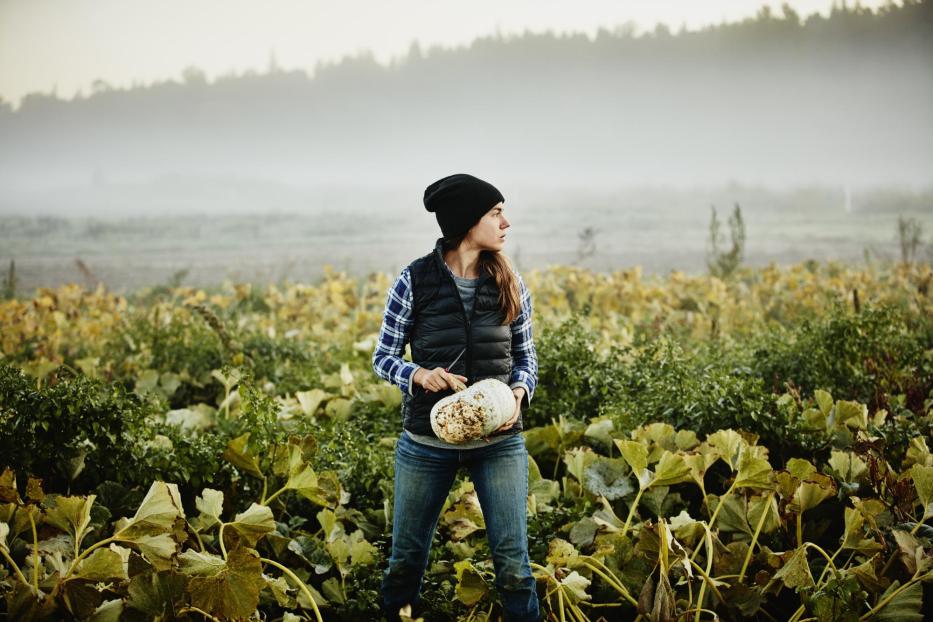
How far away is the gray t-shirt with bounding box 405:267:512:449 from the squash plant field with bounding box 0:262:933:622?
0.38m

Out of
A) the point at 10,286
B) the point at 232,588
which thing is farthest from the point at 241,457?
the point at 10,286

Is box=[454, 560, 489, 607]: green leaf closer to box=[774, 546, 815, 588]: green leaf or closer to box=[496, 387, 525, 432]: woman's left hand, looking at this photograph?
box=[496, 387, 525, 432]: woman's left hand

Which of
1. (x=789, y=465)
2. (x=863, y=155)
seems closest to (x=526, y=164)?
(x=863, y=155)

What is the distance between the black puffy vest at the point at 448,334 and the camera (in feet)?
6.86

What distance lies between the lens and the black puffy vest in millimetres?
2092

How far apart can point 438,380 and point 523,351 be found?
0.36 meters

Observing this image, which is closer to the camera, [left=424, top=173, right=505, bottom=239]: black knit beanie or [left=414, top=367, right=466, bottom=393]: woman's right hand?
[left=414, top=367, right=466, bottom=393]: woman's right hand

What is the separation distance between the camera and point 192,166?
10883 mm

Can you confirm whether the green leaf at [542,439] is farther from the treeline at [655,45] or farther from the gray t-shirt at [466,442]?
the treeline at [655,45]

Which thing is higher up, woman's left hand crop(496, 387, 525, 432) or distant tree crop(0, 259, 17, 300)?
distant tree crop(0, 259, 17, 300)

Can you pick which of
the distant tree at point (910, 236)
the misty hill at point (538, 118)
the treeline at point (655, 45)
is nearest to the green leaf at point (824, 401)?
the distant tree at point (910, 236)

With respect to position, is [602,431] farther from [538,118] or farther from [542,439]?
[538,118]

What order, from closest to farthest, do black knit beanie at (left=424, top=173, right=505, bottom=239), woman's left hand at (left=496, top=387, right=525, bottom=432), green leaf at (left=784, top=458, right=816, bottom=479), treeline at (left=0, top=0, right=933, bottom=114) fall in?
1. woman's left hand at (left=496, top=387, right=525, bottom=432)
2. black knit beanie at (left=424, top=173, right=505, bottom=239)
3. green leaf at (left=784, top=458, right=816, bottom=479)
4. treeline at (left=0, top=0, right=933, bottom=114)

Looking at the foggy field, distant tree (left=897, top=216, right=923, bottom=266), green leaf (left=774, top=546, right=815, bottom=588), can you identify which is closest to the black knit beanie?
green leaf (left=774, top=546, right=815, bottom=588)
